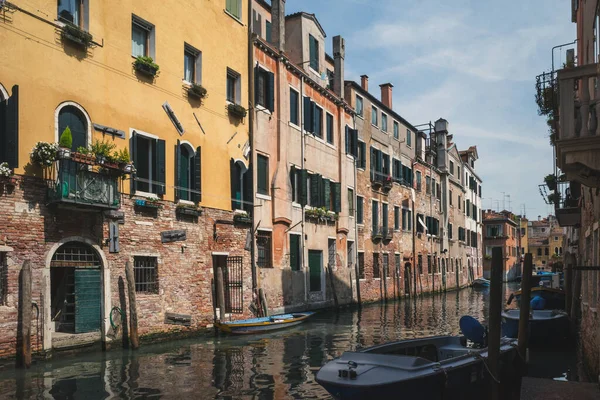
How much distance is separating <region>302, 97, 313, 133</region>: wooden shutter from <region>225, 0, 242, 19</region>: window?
471 cm

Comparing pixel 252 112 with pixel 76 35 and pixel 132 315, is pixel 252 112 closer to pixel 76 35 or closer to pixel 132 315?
pixel 76 35

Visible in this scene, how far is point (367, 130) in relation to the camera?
1131 inches

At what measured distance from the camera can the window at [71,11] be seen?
1277 cm

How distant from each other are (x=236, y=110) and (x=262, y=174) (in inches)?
97.9

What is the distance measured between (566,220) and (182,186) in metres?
10.1

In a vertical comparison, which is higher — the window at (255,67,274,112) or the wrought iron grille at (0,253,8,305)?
the window at (255,67,274,112)

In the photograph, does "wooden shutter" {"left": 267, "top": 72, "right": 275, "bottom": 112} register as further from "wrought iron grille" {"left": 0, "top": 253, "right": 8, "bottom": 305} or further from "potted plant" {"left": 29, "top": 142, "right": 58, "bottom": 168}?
"wrought iron grille" {"left": 0, "top": 253, "right": 8, "bottom": 305}

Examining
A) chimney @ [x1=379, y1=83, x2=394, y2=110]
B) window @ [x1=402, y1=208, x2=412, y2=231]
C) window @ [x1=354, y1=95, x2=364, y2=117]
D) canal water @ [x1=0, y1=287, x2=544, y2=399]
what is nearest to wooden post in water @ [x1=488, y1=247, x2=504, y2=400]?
canal water @ [x1=0, y1=287, x2=544, y2=399]

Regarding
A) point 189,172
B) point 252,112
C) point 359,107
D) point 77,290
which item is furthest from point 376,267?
point 77,290

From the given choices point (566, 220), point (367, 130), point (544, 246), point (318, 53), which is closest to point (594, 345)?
point (566, 220)

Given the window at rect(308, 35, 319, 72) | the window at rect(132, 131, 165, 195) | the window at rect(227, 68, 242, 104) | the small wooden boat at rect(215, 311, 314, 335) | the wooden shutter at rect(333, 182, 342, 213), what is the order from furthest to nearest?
the wooden shutter at rect(333, 182, 342, 213)
the window at rect(308, 35, 319, 72)
the window at rect(227, 68, 242, 104)
the small wooden boat at rect(215, 311, 314, 335)
the window at rect(132, 131, 165, 195)

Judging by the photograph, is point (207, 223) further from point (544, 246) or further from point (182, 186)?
point (544, 246)

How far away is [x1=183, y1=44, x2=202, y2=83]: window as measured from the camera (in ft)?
54.5

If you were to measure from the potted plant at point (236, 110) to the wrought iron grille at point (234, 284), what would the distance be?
417 centimetres
